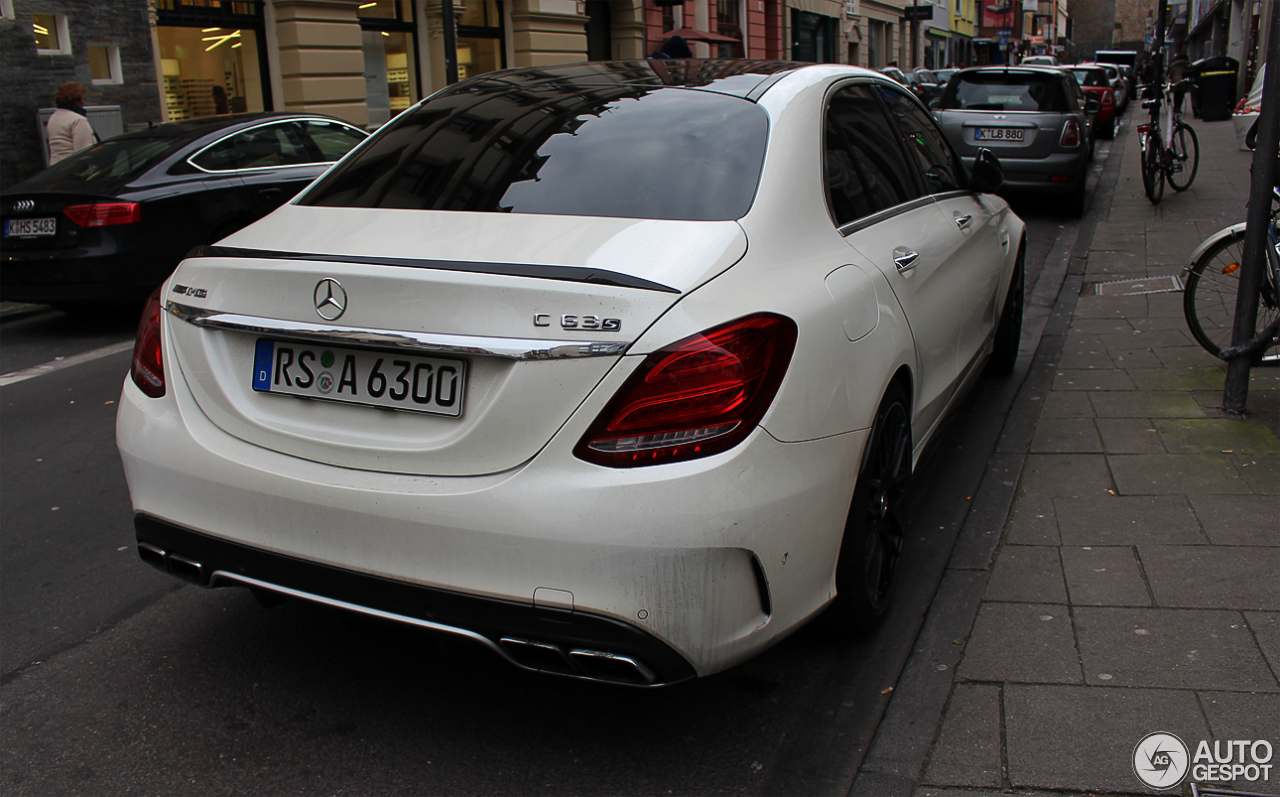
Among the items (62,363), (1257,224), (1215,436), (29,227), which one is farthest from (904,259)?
(29,227)

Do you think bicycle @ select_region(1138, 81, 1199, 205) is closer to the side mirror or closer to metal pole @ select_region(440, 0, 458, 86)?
metal pole @ select_region(440, 0, 458, 86)

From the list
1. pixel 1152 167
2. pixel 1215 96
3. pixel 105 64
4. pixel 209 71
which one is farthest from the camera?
pixel 209 71

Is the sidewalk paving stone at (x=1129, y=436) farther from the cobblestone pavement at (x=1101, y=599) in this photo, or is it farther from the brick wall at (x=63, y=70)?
the brick wall at (x=63, y=70)

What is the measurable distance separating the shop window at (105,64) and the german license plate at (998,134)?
10196 mm

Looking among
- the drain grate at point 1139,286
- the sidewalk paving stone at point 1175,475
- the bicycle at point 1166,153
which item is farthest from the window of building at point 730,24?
the sidewalk paving stone at point 1175,475

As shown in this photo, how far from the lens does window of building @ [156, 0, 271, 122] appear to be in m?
14.8

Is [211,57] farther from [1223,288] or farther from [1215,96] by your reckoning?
[1223,288]

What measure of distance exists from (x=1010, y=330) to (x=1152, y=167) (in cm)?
780

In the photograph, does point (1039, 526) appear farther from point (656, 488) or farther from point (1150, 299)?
point (1150, 299)

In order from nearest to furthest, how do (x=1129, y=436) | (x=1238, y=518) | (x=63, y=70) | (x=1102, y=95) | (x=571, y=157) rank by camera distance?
(x=571, y=157)
(x=1238, y=518)
(x=1129, y=436)
(x=63, y=70)
(x=1102, y=95)

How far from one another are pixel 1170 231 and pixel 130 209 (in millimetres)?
8954

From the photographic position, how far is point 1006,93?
12469 mm

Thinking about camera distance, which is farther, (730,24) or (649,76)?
(730,24)

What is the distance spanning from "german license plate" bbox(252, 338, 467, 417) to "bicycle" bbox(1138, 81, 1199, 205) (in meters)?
11.4
